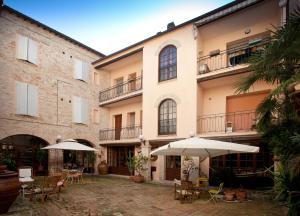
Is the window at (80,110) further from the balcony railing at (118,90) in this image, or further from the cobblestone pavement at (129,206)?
the cobblestone pavement at (129,206)

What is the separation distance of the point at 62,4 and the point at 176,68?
927 cm

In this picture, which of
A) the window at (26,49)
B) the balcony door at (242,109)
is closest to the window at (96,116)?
the window at (26,49)

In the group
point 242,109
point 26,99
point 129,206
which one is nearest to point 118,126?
point 26,99

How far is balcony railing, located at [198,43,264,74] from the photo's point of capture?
39.9 ft

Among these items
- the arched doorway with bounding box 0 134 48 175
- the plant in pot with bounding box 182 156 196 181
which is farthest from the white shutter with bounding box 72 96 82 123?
the plant in pot with bounding box 182 156 196 181

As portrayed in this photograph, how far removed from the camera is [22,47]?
14.1 meters

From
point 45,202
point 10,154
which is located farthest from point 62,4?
point 45,202

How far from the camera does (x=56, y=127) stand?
15.6 meters

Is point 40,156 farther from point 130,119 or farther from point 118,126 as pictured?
point 130,119

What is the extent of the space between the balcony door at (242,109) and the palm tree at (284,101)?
5258mm

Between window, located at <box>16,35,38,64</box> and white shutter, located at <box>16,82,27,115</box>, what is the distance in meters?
1.65

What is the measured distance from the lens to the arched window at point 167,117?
1388 centimetres

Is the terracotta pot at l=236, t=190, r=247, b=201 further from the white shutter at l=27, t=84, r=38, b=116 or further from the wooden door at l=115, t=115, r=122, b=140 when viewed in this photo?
the white shutter at l=27, t=84, r=38, b=116

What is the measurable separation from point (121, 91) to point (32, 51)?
685cm
